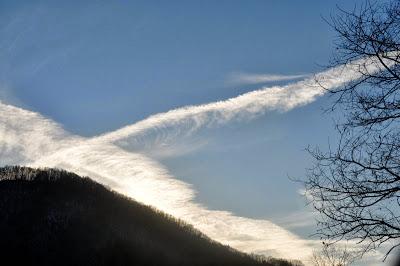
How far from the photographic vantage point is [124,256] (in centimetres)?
12319

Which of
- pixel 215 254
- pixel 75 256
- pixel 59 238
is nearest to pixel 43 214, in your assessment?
pixel 59 238

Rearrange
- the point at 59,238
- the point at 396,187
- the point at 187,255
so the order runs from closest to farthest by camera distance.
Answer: the point at 396,187, the point at 59,238, the point at 187,255

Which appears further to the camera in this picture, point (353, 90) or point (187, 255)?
point (187, 255)

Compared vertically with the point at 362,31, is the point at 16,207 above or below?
above

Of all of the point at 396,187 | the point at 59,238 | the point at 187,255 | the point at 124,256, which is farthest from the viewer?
the point at 187,255

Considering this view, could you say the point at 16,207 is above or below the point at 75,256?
above

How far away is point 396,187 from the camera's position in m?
7.83

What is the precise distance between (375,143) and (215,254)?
188 m

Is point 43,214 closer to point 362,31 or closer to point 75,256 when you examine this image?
point 75,256

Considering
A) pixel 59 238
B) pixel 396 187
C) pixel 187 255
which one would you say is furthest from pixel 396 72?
pixel 187 255

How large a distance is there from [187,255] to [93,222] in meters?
36.2

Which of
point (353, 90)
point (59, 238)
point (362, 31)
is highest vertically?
point (59, 238)

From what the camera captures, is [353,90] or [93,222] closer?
[353,90]

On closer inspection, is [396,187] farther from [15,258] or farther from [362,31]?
[15,258]
